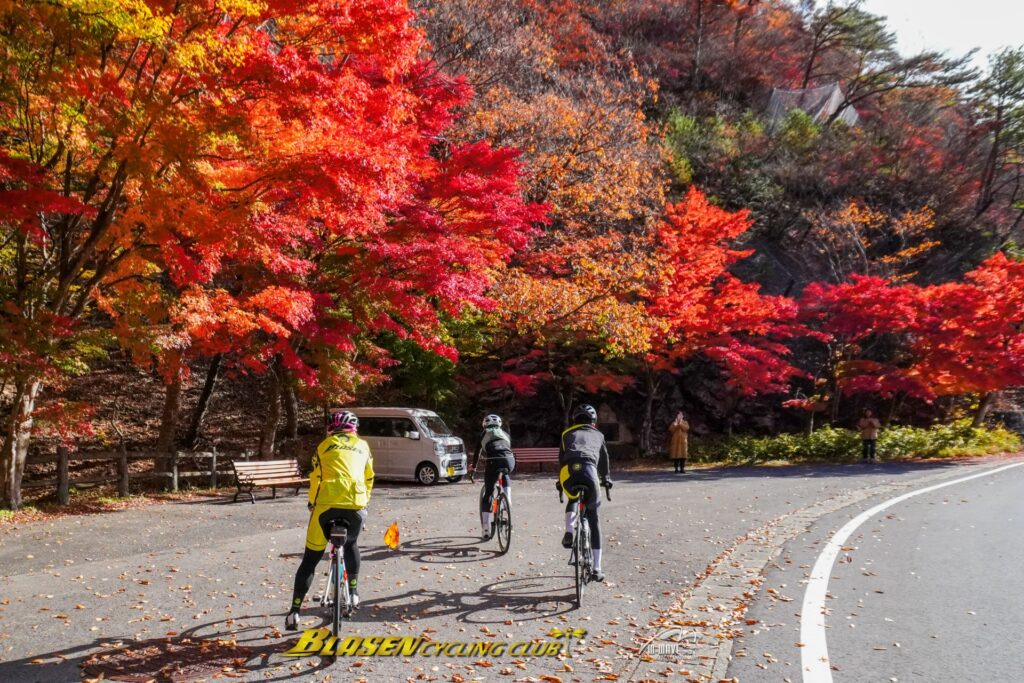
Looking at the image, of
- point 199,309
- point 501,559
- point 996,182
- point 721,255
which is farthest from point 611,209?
point 996,182

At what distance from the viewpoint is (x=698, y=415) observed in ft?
90.6

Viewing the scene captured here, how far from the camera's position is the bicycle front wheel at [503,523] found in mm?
8445

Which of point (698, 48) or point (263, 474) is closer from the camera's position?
point (263, 474)

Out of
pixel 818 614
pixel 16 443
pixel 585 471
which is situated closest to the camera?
pixel 818 614

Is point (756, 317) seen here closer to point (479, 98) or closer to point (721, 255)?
point (721, 255)

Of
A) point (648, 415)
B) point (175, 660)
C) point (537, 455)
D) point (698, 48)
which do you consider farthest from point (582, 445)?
point (698, 48)

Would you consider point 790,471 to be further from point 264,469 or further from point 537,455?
point 264,469

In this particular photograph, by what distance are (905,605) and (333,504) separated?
4.77 metres

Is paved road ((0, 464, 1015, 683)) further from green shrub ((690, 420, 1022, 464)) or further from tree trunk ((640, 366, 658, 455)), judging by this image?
tree trunk ((640, 366, 658, 455))

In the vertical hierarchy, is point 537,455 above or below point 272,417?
below

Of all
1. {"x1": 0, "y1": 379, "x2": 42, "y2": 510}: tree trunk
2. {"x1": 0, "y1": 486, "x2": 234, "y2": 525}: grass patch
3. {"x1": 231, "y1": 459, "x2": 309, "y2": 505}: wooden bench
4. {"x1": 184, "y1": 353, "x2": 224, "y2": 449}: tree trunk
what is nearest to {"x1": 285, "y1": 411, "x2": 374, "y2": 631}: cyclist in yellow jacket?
{"x1": 0, "y1": 486, "x2": 234, "y2": 525}: grass patch

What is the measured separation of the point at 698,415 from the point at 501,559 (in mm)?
20807

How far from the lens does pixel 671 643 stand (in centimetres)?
522

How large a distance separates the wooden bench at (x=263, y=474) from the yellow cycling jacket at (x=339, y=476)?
8829 mm
